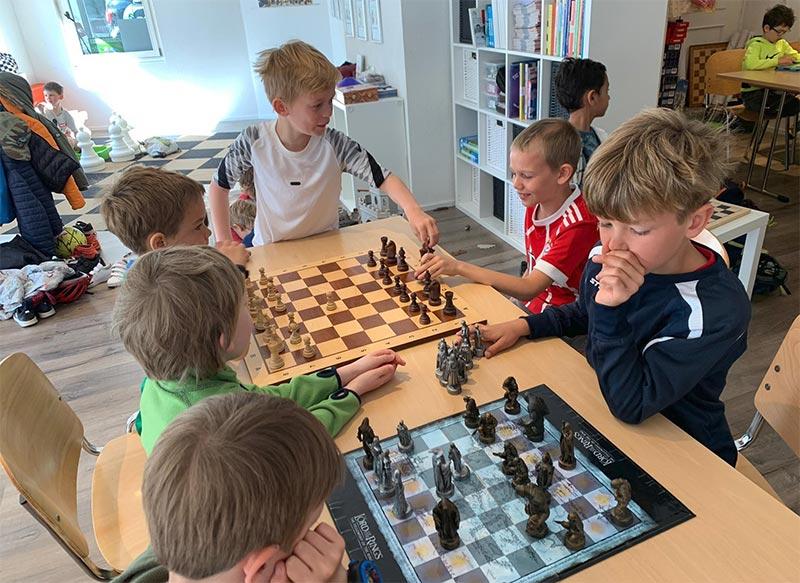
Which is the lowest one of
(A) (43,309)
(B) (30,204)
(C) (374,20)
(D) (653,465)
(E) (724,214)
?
(A) (43,309)

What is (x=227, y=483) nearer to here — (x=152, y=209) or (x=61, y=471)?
(x=61, y=471)

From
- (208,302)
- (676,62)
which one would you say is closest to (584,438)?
(208,302)

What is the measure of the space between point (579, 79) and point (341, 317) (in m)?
1.74

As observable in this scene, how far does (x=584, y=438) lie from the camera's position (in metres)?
1.10

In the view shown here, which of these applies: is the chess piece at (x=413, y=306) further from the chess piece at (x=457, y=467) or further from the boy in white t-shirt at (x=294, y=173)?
the chess piece at (x=457, y=467)

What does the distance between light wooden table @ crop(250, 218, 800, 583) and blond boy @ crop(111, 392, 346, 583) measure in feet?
1.42

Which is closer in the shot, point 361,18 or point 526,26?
point 526,26

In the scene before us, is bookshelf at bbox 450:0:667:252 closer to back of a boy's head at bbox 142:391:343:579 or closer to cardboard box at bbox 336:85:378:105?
cardboard box at bbox 336:85:378:105

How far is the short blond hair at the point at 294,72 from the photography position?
189 centimetres

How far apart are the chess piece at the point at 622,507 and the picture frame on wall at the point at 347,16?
211 inches

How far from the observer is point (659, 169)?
1.07 m

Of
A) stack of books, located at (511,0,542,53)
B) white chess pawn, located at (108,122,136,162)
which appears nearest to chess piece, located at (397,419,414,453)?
stack of books, located at (511,0,542,53)

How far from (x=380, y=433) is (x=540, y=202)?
3.37 feet

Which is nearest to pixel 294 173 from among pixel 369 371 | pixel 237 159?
pixel 237 159
